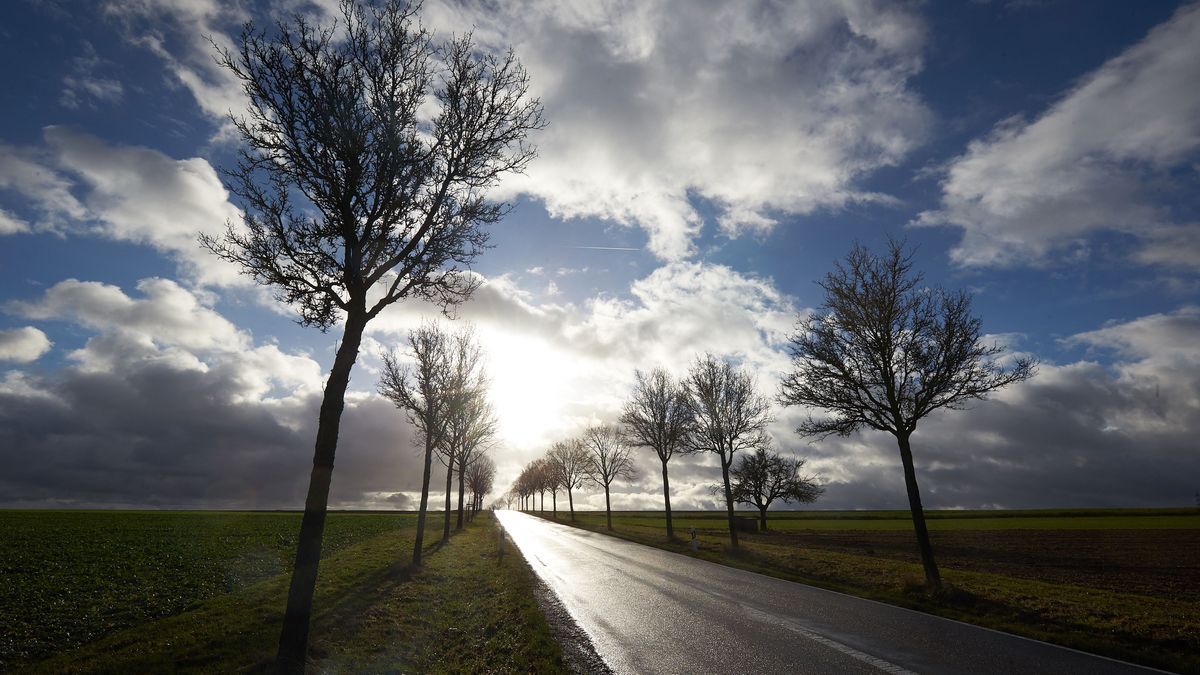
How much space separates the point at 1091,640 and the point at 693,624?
671cm

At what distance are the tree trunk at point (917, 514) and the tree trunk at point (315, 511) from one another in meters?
14.9

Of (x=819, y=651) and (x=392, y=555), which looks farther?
(x=392, y=555)

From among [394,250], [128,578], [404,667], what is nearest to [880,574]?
[404,667]

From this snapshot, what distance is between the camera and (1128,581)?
20328 millimetres

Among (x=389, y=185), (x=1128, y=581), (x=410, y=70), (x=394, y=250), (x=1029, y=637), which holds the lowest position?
(x=1128, y=581)

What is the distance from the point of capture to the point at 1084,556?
1216 inches

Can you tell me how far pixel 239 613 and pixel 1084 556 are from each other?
135 feet

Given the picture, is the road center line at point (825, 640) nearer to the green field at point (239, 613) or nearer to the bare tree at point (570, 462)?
the green field at point (239, 613)

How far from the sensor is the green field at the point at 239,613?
8188 millimetres

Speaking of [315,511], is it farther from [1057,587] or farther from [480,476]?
[480,476]

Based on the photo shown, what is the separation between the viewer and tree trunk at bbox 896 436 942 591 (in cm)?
1501

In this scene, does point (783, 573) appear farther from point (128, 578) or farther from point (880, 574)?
point (128, 578)

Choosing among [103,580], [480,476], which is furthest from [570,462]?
[103,580]

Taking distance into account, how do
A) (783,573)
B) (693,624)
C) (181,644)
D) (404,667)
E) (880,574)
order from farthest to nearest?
(783,573) < (880,574) < (693,624) < (181,644) < (404,667)
